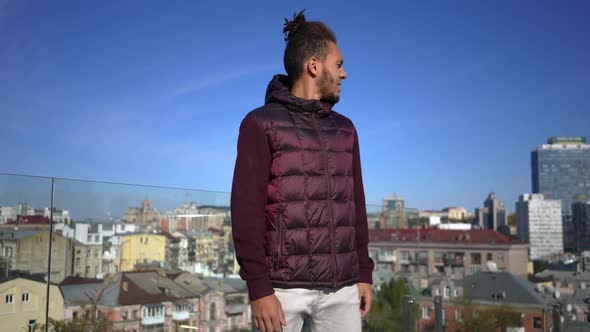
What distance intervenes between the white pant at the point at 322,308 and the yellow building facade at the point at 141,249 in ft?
5.28

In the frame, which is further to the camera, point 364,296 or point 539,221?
point 539,221

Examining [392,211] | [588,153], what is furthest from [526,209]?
[392,211]

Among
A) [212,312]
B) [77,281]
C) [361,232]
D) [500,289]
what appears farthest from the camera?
[500,289]

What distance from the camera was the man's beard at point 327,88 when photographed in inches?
60.0

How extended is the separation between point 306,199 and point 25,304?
62.2 inches

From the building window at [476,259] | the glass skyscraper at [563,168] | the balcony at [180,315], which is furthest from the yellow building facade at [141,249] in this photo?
the glass skyscraper at [563,168]

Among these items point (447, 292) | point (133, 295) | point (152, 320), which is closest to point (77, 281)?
point (133, 295)

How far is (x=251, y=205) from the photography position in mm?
1364

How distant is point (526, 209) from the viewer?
88.9 meters

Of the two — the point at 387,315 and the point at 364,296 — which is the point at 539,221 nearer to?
the point at 387,315

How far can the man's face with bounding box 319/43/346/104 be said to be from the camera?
1.52 metres

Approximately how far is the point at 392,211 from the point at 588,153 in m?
142

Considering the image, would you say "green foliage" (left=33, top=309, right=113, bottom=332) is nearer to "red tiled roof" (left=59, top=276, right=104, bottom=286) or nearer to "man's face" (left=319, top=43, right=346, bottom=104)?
"red tiled roof" (left=59, top=276, right=104, bottom=286)

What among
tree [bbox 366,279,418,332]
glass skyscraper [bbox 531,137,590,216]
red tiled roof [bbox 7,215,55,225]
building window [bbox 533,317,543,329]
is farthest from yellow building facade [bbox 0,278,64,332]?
glass skyscraper [bbox 531,137,590,216]
